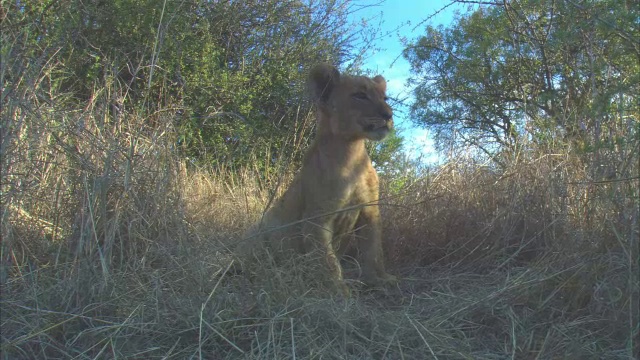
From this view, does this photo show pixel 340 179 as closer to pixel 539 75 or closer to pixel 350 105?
pixel 350 105

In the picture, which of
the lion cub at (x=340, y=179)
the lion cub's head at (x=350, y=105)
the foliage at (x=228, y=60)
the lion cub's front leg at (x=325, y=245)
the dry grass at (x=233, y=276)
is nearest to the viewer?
the dry grass at (x=233, y=276)

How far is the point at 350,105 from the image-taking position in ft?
14.6

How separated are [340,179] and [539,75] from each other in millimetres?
2413

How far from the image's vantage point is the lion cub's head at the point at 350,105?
431 cm

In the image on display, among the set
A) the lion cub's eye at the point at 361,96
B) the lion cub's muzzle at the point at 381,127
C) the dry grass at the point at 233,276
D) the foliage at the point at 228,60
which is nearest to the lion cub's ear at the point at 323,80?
the lion cub's eye at the point at 361,96

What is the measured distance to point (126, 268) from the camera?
3316 mm

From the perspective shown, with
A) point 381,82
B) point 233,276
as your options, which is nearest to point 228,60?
point 381,82

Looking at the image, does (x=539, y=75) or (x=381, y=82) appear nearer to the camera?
(x=381, y=82)

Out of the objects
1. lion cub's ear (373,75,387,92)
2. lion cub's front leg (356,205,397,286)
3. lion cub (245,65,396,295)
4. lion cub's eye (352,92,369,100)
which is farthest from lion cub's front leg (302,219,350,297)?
lion cub's ear (373,75,387,92)

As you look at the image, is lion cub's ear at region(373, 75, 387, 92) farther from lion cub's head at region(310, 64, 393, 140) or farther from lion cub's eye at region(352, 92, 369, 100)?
lion cub's eye at region(352, 92, 369, 100)

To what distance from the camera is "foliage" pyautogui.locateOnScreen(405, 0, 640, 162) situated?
3.08 metres

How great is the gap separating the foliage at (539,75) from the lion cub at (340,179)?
4.19 ft

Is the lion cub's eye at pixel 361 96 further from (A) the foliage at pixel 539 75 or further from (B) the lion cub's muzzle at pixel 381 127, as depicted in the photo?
(A) the foliage at pixel 539 75

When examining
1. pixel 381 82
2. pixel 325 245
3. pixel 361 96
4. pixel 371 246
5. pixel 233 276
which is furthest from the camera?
pixel 381 82
